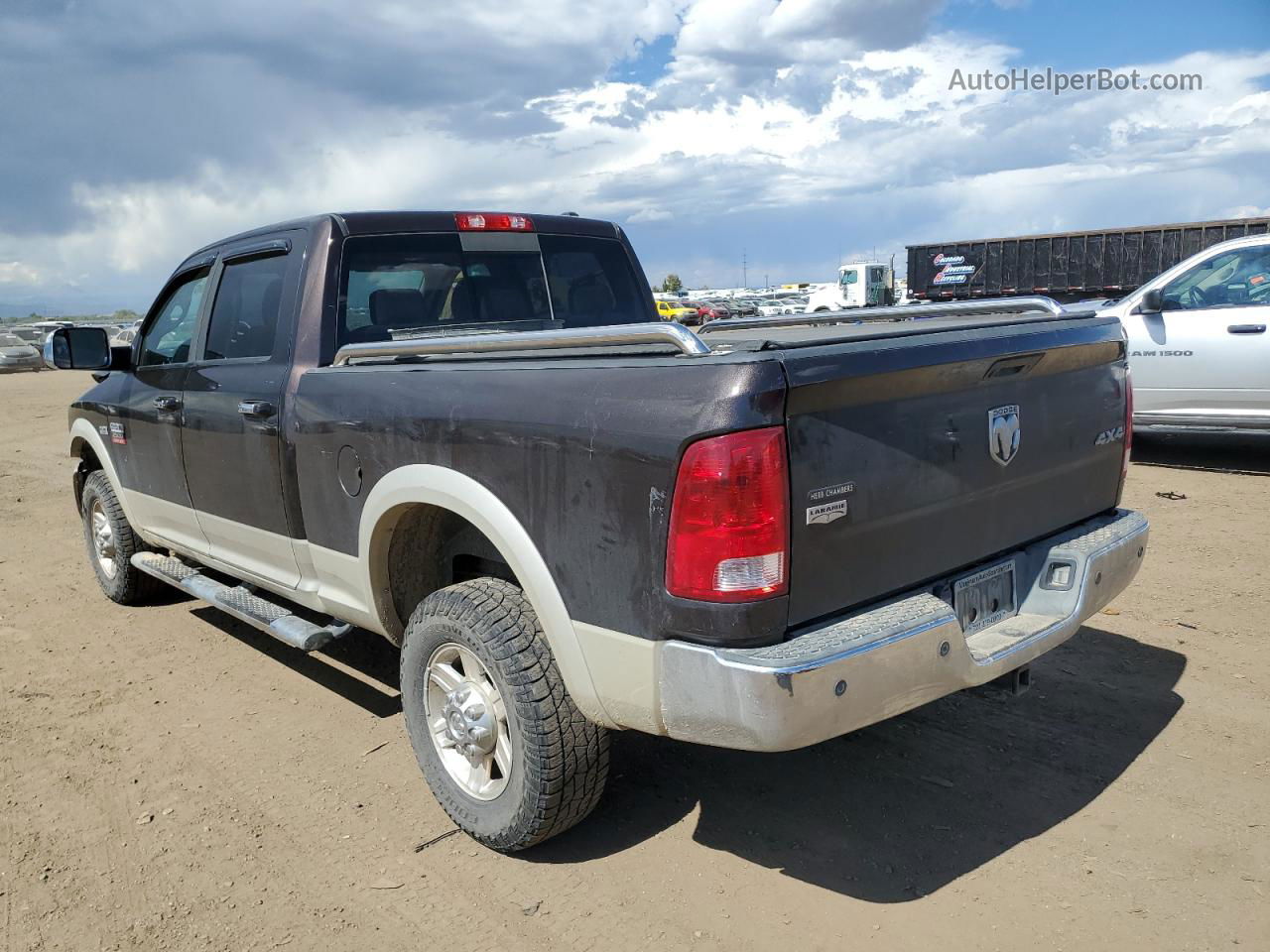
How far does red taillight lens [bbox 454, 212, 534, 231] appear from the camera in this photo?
4422 millimetres

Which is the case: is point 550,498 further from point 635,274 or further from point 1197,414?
point 1197,414

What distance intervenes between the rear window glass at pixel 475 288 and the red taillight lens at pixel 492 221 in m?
0.09

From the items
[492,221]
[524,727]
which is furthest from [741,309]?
[524,727]

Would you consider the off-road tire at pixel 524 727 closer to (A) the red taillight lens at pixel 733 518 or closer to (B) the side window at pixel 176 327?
(A) the red taillight lens at pixel 733 518

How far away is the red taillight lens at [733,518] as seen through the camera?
93.0 inches

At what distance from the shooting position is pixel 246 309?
4387 mm

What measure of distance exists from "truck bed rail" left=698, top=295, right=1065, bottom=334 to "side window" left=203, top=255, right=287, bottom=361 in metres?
1.77

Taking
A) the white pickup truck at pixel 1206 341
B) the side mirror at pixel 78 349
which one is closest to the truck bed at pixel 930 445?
the side mirror at pixel 78 349

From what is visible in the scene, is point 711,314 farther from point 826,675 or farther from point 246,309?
point 826,675

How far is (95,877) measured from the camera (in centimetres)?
315

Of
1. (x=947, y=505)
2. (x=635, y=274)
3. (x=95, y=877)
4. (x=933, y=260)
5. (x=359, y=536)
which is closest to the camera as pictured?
(x=947, y=505)

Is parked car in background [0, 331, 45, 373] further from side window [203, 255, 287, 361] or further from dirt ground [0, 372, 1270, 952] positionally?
dirt ground [0, 372, 1270, 952]

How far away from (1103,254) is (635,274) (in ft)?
64.8

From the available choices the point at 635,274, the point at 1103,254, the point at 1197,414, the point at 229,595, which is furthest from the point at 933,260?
the point at 229,595
